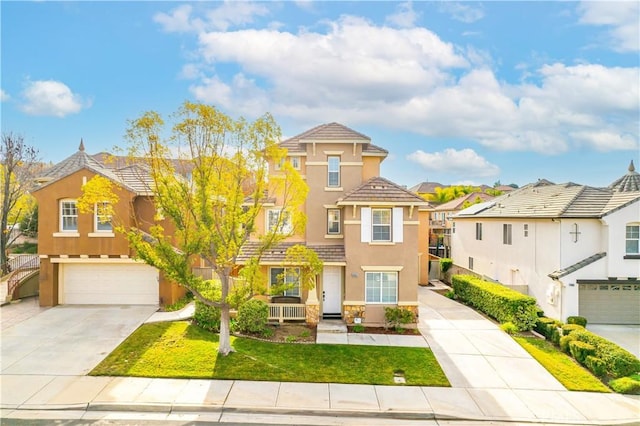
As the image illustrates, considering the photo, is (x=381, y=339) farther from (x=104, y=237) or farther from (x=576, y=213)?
(x=104, y=237)

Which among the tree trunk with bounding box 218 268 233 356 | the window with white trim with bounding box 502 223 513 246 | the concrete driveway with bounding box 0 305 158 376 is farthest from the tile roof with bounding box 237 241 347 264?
the window with white trim with bounding box 502 223 513 246

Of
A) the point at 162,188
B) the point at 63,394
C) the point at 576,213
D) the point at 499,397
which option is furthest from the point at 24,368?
the point at 576,213

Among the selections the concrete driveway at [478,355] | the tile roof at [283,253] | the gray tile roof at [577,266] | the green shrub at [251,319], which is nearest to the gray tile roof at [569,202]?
the gray tile roof at [577,266]

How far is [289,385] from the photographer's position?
10.6 m

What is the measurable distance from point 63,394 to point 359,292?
1067 centimetres

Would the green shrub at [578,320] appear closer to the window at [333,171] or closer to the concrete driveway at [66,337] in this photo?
the window at [333,171]

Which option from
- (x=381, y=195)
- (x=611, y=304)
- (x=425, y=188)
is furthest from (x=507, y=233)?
(x=425, y=188)

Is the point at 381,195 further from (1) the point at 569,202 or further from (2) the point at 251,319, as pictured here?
(1) the point at 569,202

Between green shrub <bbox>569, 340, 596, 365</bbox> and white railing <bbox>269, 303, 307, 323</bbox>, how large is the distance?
10.0 metres

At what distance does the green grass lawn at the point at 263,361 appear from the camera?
11.0 meters

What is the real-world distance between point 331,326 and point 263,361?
14.3ft

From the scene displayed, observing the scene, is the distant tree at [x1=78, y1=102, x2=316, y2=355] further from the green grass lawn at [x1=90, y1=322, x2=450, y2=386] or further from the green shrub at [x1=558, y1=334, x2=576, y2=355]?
the green shrub at [x1=558, y1=334, x2=576, y2=355]

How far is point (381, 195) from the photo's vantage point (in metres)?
16.3

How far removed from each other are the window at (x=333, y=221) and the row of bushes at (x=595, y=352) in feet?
32.2
